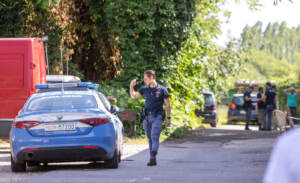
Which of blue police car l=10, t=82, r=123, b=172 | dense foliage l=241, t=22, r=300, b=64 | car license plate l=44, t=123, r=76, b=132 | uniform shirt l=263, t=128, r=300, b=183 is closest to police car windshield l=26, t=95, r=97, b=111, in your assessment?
blue police car l=10, t=82, r=123, b=172

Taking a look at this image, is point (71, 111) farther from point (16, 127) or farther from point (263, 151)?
point (263, 151)

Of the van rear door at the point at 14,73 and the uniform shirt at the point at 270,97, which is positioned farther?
the uniform shirt at the point at 270,97

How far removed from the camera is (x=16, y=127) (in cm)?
935

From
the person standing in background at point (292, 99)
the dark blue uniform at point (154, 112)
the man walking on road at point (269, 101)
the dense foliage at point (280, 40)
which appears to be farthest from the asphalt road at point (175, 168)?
the dense foliage at point (280, 40)

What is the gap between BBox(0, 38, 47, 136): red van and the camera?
44.1 feet

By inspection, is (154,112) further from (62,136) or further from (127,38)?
(127,38)

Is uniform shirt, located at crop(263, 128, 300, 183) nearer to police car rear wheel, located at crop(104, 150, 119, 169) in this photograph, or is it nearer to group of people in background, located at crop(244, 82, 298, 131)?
police car rear wheel, located at crop(104, 150, 119, 169)

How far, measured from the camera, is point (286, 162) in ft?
5.00

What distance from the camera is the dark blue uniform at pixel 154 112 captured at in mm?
10664

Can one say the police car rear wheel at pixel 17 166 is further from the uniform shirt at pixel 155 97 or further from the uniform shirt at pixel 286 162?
the uniform shirt at pixel 286 162

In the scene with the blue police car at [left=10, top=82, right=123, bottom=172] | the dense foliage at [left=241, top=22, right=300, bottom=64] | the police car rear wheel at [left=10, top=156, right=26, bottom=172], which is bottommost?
the police car rear wheel at [left=10, top=156, right=26, bottom=172]

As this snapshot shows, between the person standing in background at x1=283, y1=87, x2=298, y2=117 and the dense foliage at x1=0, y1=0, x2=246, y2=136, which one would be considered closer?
the dense foliage at x1=0, y1=0, x2=246, y2=136

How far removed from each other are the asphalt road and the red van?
102cm

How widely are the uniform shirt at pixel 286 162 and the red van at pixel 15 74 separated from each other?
40.0 feet
